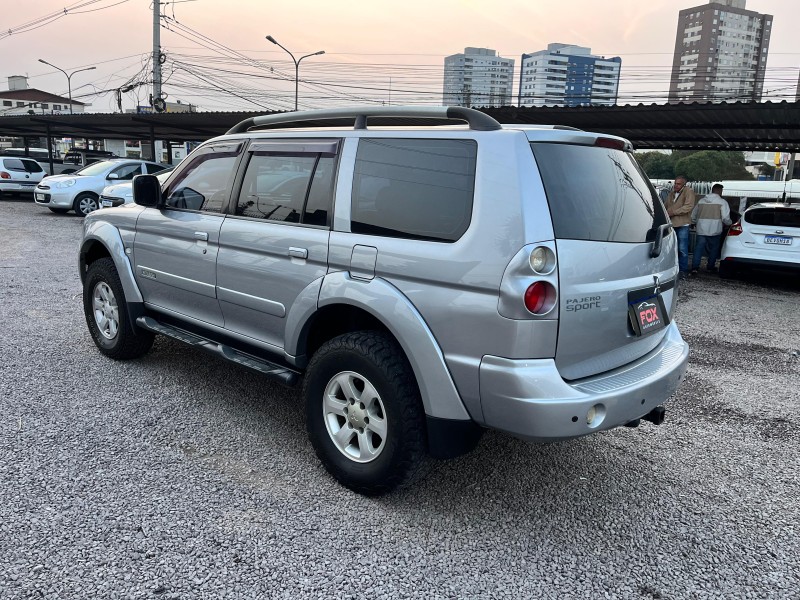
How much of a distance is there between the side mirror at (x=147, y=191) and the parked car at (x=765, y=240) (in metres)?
9.16

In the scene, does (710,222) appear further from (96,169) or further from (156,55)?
(156,55)

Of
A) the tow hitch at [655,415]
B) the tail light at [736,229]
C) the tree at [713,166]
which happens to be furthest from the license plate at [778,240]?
the tree at [713,166]

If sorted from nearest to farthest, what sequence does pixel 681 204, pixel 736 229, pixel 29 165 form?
pixel 736 229 < pixel 681 204 < pixel 29 165

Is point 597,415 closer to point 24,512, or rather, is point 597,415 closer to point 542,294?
point 542,294

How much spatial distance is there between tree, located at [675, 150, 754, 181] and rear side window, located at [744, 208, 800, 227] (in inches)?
1784

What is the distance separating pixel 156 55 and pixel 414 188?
2497 cm

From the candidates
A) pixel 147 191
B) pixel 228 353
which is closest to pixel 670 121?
pixel 147 191

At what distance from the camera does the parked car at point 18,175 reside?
20.5m

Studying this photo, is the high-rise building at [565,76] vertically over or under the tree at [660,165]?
A: over

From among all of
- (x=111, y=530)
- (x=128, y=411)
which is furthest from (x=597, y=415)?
(x=128, y=411)

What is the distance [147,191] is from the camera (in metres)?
4.38

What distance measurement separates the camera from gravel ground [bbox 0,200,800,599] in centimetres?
254

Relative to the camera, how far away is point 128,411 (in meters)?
4.07

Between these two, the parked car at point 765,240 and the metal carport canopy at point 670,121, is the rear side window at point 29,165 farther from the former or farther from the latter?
the parked car at point 765,240
